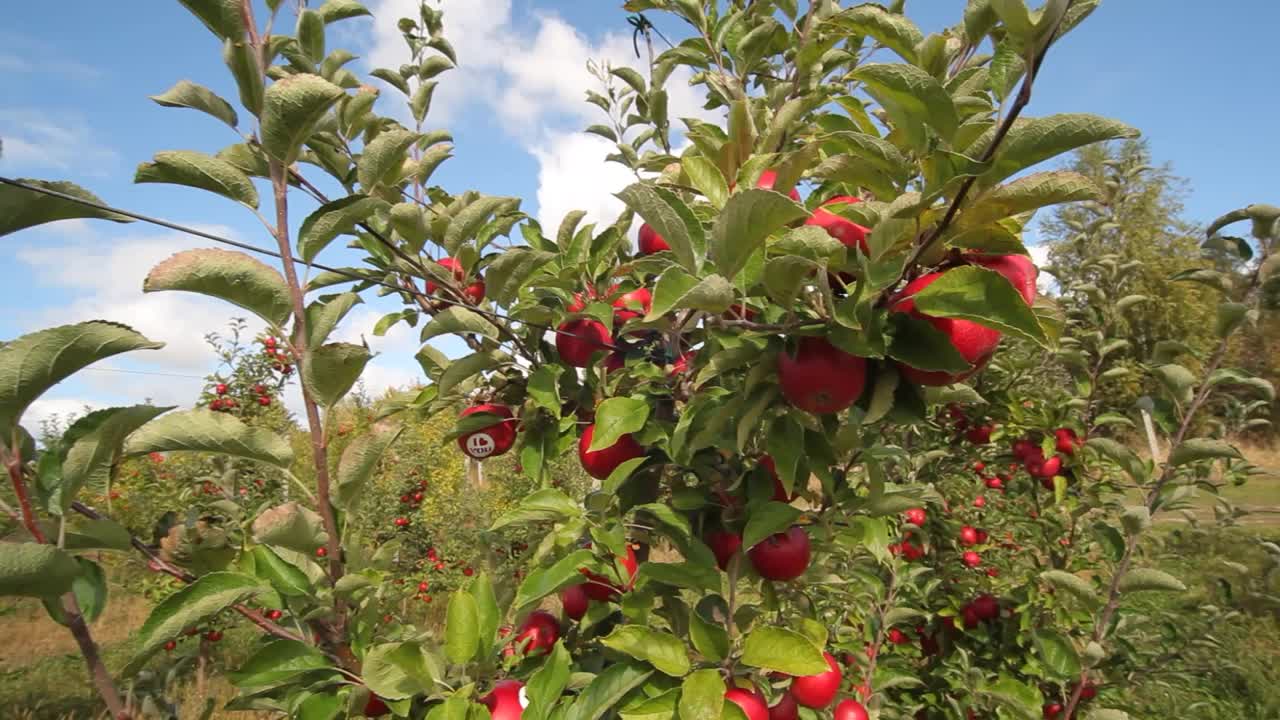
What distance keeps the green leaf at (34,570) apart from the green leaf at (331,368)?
0.31 meters

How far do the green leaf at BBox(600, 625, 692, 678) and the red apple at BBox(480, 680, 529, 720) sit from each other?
0.25 m

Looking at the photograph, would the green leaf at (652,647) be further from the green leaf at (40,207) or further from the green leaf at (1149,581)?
the green leaf at (1149,581)

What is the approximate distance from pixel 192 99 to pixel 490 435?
3.09ft

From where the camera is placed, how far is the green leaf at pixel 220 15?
0.78m

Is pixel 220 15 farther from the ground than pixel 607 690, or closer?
farther from the ground

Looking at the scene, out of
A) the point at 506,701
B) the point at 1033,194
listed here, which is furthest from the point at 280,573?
the point at 1033,194

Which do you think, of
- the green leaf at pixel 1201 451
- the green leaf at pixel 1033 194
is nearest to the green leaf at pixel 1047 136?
the green leaf at pixel 1033 194

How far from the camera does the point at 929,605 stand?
2941mm

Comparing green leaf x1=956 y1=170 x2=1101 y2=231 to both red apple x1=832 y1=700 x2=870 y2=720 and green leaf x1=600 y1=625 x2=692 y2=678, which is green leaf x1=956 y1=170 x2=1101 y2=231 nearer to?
green leaf x1=600 y1=625 x2=692 y2=678

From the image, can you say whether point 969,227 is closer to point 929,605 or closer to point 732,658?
point 732,658

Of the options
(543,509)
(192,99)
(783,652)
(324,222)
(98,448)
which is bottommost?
(783,652)

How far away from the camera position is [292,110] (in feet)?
2.57

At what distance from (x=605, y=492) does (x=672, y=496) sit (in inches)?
5.2

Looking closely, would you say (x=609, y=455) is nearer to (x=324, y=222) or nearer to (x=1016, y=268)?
(x=324, y=222)
